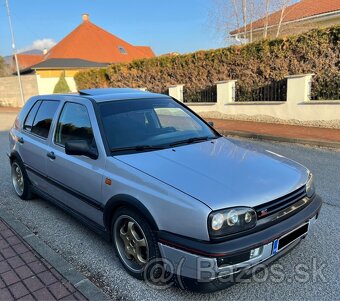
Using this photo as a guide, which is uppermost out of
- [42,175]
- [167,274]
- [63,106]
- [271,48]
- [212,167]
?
[271,48]

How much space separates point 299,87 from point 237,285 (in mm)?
9167

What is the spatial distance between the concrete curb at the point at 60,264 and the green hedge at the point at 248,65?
9.73m

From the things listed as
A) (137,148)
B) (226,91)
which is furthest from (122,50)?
(137,148)

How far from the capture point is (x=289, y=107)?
11.0 meters

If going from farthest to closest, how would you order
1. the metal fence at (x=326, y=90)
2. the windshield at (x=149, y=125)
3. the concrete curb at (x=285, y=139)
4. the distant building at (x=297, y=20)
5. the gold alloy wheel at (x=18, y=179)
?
the distant building at (x=297, y=20) → the metal fence at (x=326, y=90) → the concrete curb at (x=285, y=139) → the gold alloy wheel at (x=18, y=179) → the windshield at (x=149, y=125)

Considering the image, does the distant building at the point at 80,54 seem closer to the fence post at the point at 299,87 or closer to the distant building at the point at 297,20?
the distant building at the point at 297,20

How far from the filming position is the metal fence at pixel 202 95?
14.1m

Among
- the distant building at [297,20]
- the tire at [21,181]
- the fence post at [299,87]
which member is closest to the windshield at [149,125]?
the tire at [21,181]

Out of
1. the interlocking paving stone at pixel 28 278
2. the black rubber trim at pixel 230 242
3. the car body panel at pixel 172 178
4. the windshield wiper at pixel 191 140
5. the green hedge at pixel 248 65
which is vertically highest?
the green hedge at pixel 248 65

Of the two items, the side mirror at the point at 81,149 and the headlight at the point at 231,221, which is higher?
the side mirror at the point at 81,149

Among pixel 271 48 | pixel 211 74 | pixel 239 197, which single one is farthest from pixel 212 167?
pixel 211 74

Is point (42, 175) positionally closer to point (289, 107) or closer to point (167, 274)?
point (167, 274)

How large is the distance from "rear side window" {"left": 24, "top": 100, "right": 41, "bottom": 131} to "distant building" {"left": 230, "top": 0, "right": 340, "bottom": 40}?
47.3 ft

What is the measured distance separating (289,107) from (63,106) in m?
8.80
